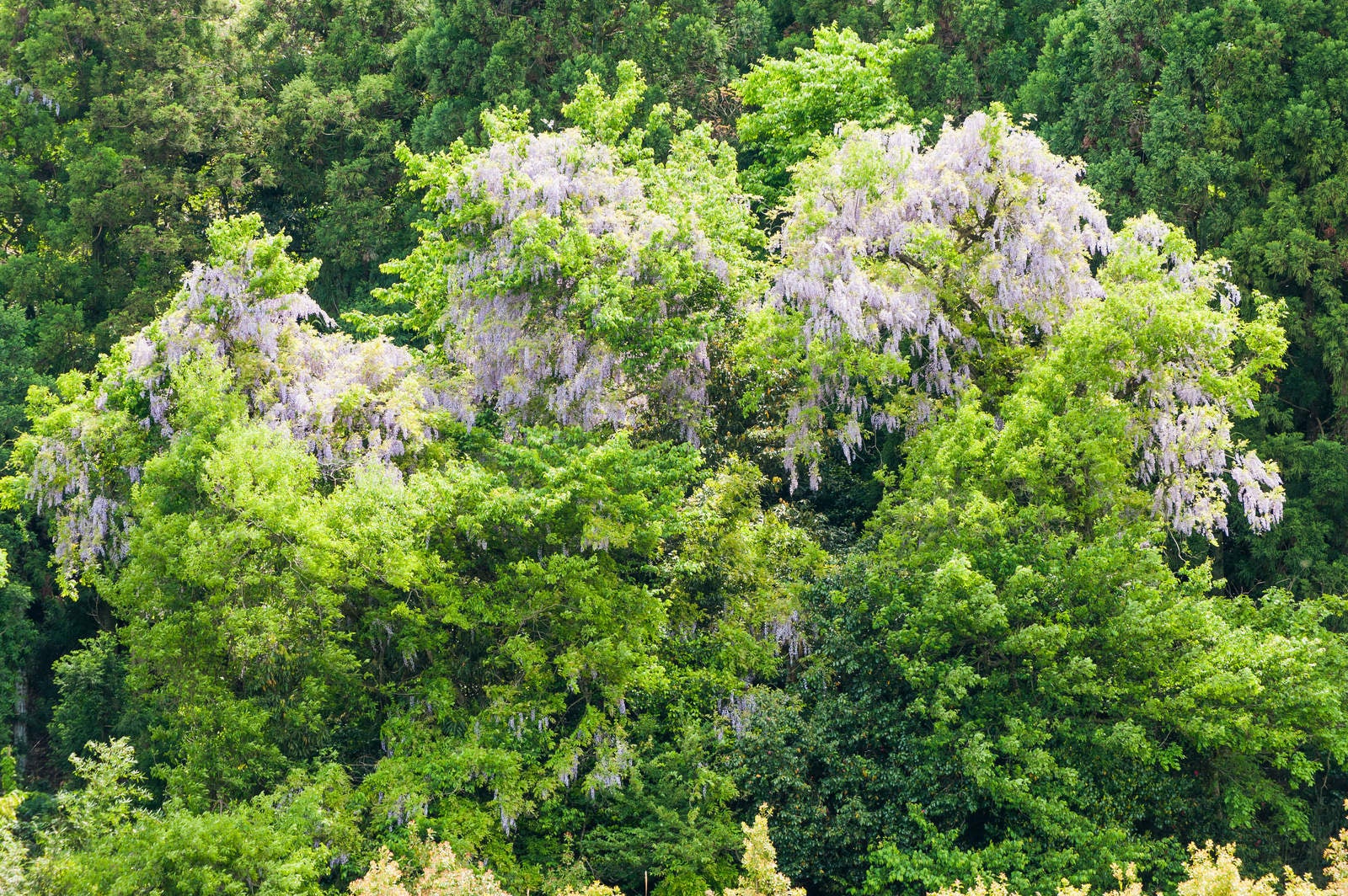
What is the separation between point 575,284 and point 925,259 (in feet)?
17.4

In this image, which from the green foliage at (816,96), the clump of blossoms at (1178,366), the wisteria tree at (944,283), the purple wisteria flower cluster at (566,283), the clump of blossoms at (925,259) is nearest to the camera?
the clump of blossoms at (1178,366)

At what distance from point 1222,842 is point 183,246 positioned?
2507 cm

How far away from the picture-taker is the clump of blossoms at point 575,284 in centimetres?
2062

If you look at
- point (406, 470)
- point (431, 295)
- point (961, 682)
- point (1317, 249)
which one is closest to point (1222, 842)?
point (961, 682)

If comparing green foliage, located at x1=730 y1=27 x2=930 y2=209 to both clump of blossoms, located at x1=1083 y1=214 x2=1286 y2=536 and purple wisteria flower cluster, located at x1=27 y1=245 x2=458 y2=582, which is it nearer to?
clump of blossoms, located at x1=1083 y1=214 x2=1286 y2=536

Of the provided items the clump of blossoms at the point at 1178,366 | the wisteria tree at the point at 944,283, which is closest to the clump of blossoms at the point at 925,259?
the wisteria tree at the point at 944,283

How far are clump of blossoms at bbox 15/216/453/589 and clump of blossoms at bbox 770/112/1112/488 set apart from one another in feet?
18.6

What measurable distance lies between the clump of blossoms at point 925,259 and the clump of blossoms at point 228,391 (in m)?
5.68

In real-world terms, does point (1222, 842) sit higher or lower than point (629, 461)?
lower

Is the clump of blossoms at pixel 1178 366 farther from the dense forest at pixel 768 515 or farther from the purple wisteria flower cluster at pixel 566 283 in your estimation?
the purple wisteria flower cluster at pixel 566 283

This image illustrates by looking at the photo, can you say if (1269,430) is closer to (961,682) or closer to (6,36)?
(961,682)

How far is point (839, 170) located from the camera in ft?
72.2

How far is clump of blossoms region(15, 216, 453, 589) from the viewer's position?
67.8 ft

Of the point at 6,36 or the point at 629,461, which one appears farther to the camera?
the point at 6,36
